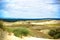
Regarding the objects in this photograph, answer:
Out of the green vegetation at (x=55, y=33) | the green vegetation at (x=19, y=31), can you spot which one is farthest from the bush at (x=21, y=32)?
the green vegetation at (x=55, y=33)

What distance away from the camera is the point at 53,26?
1703 mm

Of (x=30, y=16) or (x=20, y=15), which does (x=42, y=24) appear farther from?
(x=20, y=15)

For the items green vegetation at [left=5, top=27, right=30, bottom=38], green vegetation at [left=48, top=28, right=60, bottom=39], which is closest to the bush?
green vegetation at [left=5, top=27, right=30, bottom=38]

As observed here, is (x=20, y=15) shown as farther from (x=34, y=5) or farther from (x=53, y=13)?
(x=53, y=13)

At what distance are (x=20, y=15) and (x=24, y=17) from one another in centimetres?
5

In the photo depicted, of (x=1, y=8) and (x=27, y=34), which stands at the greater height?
(x=1, y=8)

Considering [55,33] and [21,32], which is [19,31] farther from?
[55,33]

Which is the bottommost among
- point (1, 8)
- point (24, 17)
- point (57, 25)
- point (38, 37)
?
point (38, 37)

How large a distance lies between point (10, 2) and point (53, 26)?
0.58m

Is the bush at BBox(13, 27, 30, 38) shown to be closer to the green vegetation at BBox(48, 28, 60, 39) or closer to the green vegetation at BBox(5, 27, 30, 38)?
the green vegetation at BBox(5, 27, 30, 38)

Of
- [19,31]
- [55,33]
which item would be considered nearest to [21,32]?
[19,31]

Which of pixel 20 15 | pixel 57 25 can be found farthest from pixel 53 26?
pixel 20 15

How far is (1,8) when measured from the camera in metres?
1.76

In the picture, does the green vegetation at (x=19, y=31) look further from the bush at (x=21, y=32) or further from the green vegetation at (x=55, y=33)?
the green vegetation at (x=55, y=33)
